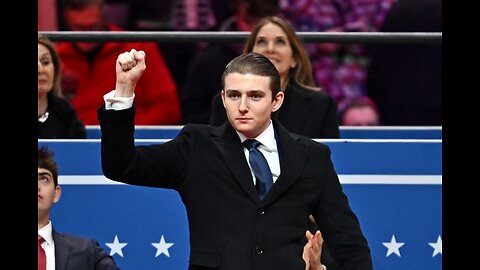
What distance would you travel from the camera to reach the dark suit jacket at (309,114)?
6734mm

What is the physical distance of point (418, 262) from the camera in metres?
6.59

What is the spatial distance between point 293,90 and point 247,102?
6.05 ft

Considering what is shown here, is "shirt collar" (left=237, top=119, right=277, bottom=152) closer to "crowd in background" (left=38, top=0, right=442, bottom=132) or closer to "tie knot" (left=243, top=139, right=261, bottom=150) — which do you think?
"tie knot" (left=243, top=139, right=261, bottom=150)

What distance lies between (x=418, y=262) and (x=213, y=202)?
6.11ft

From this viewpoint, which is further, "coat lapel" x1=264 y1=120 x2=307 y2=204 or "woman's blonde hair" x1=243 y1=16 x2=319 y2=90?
"woman's blonde hair" x1=243 y1=16 x2=319 y2=90

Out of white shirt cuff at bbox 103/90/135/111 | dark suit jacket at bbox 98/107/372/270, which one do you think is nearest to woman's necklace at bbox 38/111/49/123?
dark suit jacket at bbox 98/107/372/270

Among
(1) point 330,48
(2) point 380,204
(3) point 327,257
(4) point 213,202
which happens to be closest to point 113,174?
(4) point 213,202

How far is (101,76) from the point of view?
829 cm

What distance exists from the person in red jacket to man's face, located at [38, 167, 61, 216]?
7.41 feet

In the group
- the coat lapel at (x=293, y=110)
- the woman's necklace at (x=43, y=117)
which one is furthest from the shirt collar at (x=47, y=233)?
the coat lapel at (x=293, y=110)

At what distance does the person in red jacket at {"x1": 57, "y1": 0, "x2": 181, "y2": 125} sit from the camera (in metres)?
8.24

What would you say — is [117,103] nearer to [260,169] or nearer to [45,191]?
[260,169]

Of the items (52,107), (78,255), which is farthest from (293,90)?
(78,255)

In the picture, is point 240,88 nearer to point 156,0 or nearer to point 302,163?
point 302,163
